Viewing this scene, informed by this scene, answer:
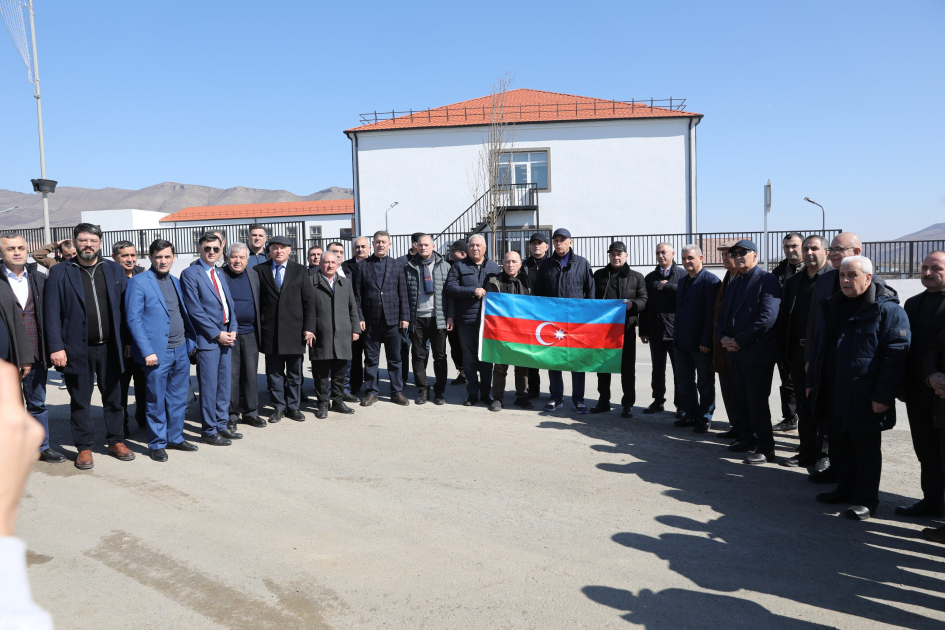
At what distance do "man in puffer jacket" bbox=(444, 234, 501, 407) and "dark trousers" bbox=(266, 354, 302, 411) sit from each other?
222cm

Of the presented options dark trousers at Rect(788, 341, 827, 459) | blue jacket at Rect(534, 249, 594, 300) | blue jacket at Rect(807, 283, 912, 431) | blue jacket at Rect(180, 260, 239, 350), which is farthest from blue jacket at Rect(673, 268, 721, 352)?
blue jacket at Rect(180, 260, 239, 350)

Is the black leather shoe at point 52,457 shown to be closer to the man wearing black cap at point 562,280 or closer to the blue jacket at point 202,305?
the blue jacket at point 202,305

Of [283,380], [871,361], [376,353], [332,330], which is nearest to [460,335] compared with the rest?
[376,353]

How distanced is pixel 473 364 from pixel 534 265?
2004mm

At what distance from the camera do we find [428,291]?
920 centimetres

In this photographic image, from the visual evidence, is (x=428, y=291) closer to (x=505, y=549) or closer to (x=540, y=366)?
(x=540, y=366)

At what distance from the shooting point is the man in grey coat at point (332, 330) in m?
8.41

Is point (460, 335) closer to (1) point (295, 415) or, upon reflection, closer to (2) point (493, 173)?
(1) point (295, 415)

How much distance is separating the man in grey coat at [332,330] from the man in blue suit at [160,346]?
1836mm

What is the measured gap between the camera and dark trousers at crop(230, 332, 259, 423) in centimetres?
771

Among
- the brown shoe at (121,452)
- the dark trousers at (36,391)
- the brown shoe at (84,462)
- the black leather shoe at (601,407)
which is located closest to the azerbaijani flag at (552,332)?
the black leather shoe at (601,407)

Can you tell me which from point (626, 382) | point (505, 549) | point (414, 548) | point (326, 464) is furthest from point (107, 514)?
point (626, 382)

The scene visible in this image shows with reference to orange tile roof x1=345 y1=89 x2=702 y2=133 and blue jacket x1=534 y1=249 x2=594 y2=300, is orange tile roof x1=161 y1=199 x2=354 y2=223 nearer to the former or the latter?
orange tile roof x1=345 y1=89 x2=702 y2=133

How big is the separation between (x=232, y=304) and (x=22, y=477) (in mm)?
6891
